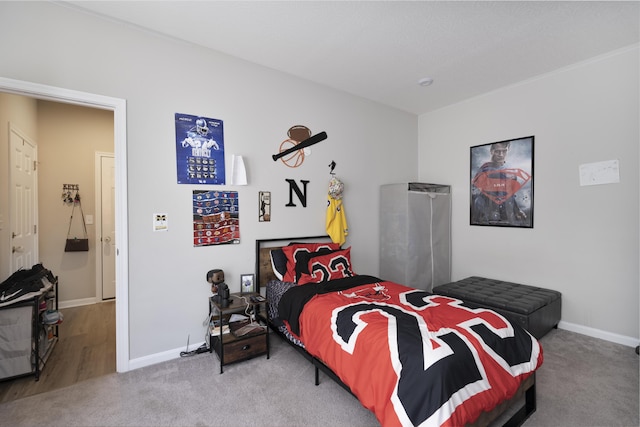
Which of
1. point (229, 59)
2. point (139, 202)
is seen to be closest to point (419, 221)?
point (229, 59)

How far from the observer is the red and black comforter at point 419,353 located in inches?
55.8

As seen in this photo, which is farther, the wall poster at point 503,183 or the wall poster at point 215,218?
the wall poster at point 503,183

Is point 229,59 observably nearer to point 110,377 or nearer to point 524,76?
point 110,377

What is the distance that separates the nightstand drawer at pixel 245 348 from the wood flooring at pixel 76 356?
0.96 m

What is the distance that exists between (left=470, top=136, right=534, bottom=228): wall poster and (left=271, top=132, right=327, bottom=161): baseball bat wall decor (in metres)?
2.08

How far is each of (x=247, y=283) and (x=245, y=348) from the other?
644 mm

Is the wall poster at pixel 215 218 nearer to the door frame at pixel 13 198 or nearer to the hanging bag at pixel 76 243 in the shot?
the door frame at pixel 13 198

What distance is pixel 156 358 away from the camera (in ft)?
8.46

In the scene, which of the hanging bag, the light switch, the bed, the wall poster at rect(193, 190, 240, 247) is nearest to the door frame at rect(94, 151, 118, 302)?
the hanging bag

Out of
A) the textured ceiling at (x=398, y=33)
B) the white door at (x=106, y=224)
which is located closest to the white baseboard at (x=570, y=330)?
the white door at (x=106, y=224)

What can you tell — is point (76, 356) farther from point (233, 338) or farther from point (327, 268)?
point (327, 268)

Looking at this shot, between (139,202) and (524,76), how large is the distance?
4.17m

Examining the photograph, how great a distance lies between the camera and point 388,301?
2.33 m

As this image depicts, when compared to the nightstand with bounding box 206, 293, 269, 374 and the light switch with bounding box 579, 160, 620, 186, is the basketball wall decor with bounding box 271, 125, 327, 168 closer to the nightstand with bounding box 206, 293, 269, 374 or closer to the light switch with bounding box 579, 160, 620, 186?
the nightstand with bounding box 206, 293, 269, 374
